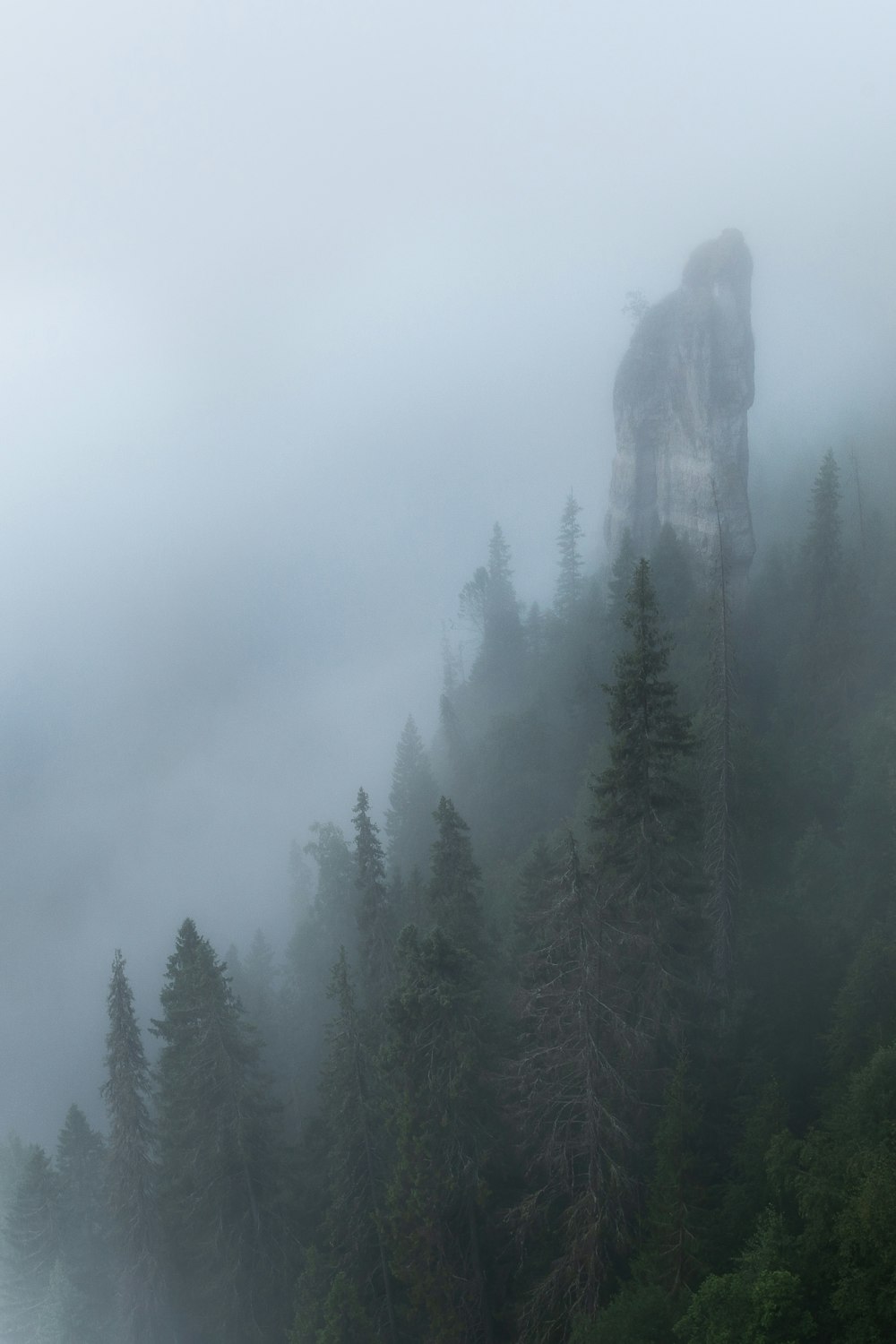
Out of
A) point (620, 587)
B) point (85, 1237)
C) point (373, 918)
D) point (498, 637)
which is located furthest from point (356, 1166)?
point (498, 637)

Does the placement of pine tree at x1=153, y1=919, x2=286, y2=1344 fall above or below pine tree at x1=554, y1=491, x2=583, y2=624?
below

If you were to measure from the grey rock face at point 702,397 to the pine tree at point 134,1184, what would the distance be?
3884 cm

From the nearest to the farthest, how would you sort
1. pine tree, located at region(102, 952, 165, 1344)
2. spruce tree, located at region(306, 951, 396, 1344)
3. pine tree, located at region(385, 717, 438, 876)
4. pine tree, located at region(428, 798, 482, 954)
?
spruce tree, located at region(306, 951, 396, 1344)
pine tree, located at region(428, 798, 482, 954)
pine tree, located at region(102, 952, 165, 1344)
pine tree, located at region(385, 717, 438, 876)

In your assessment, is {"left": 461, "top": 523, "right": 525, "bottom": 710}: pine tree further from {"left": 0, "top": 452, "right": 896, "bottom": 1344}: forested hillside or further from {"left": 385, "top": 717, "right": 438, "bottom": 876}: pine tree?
{"left": 0, "top": 452, "right": 896, "bottom": 1344}: forested hillside

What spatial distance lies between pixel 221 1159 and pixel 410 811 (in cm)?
2652

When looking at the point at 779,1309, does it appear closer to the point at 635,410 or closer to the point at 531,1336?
the point at 531,1336

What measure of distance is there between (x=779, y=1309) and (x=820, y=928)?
1442cm

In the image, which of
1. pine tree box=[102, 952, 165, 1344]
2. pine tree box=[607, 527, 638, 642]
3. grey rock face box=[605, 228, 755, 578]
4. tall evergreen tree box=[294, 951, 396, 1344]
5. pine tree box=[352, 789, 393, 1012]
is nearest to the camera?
tall evergreen tree box=[294, 951, 396, 1344]

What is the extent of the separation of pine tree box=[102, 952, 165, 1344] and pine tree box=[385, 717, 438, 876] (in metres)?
21.4

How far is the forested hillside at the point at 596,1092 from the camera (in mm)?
15820

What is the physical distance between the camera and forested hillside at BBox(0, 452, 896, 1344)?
15.8m

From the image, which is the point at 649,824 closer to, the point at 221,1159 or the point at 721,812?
the point at 721,812

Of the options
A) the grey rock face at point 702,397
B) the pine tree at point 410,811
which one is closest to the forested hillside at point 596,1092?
the pine tree at point 410,811

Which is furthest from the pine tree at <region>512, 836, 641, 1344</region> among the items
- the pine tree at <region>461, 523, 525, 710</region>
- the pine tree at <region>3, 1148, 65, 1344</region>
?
the pine tree at <region>461, 523, 525, 710</region>
